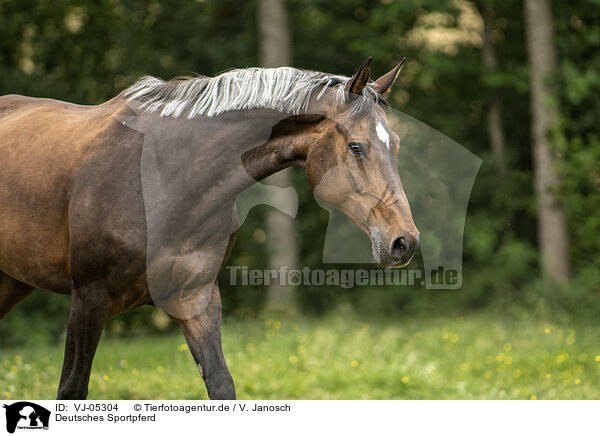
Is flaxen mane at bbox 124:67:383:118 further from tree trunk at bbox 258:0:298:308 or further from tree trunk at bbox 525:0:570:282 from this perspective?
tree trunk at bbox 525:0:570:282

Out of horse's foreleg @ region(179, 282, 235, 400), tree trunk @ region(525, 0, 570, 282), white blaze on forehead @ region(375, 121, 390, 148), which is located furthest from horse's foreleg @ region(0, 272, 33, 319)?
tree trunk @ region(525, 0, 570, 282)

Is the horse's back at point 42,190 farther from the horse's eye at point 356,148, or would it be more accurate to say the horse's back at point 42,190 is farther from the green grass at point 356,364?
the green grass at point 356,364

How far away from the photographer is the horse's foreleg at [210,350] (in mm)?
3457

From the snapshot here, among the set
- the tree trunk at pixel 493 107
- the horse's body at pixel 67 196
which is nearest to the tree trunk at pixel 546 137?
the tree trunk at pixel 493 107

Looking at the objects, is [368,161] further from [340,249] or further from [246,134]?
[340,249]

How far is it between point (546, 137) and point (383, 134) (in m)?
8.04

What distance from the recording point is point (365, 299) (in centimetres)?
1197

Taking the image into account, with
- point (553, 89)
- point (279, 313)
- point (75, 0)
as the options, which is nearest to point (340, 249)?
point (279, 313)

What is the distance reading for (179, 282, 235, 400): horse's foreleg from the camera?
136 inches

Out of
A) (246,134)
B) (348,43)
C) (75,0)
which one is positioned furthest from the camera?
(348,43)

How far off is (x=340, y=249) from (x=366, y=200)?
5.98 metres

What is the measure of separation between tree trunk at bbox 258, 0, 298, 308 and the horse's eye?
292 inches

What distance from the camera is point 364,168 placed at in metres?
3.10
